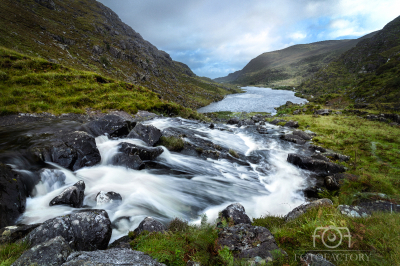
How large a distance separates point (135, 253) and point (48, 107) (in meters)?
19.1

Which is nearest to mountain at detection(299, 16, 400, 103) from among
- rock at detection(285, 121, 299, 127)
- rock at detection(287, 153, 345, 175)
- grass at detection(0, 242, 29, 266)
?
rock at detection(285, 121, 299, 127)

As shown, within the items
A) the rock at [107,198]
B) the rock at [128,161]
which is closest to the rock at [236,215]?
the rock at [107,198]

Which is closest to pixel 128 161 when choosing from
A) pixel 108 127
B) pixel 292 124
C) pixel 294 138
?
pixel 108 127

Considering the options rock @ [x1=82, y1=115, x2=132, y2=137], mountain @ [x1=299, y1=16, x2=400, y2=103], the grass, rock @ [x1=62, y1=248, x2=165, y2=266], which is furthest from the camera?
mountain @ [x1=299, y1=16, x2=400, y2=103]

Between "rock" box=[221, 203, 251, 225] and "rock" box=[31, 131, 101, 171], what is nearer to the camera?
"rock" box=[221, 203, 251, 225]

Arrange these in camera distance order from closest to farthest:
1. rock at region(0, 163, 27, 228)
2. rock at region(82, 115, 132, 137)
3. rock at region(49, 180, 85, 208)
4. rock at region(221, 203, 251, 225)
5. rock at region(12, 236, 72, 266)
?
rock at region(12, 236, 72, 266), rock at region(0, 163, 27, 228), rock at region(221, 203, 251, 225), rock at region(49, 180, 85, 208), rock at region(82, 115, 132, 137)

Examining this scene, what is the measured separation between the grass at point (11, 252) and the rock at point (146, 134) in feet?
30.5

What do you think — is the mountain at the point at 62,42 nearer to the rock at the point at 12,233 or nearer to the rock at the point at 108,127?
the rock at the point at 108,127

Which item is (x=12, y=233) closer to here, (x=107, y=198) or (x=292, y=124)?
(x=107, y=198)

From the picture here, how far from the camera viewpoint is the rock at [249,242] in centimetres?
330

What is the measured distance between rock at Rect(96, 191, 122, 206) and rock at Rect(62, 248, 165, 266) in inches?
166

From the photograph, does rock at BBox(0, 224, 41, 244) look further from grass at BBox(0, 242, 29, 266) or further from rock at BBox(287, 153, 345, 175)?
rock at BBox(287, 153, 345, 175)

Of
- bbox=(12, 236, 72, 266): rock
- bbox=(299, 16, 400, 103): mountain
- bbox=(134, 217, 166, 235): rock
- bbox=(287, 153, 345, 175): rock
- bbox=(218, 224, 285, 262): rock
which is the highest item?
bbox=(299, 16, 400, 103): mountain

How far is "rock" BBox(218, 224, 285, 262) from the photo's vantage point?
330 centimetres
